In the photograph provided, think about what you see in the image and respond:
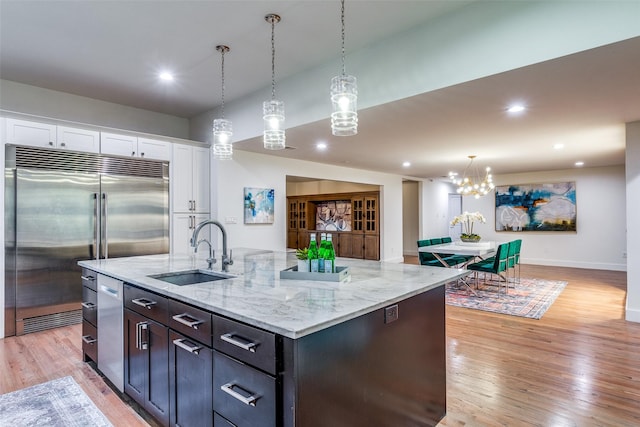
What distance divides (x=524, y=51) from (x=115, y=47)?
3540mm

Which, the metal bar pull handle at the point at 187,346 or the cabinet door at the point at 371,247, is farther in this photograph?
the cabinet door at the point at 371,247

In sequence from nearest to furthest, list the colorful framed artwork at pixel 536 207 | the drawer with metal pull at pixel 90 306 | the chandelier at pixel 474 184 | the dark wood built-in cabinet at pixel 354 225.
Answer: the drawer with metal pull at pixel 90 306 → the chandelier at pixel 474 184 → the colorful framed artwork at pixel 536 207 → the dark wood built-in cabinet at pixel 354 225

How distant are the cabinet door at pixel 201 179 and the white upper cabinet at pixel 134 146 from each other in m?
0.43

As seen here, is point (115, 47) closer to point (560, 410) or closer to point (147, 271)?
point (147, 271)

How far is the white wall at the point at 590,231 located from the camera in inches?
306

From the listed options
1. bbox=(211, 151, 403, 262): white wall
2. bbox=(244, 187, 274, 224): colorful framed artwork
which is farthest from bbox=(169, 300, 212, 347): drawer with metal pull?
bbox=(244, 187, 274, 224): colorful framed artwork

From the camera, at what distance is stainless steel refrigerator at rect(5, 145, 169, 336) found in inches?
144

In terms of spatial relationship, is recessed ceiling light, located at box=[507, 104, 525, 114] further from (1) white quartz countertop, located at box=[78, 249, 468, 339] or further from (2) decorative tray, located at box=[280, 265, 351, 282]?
(2) decorative tray, located at box=[280, 265, 351, 282]

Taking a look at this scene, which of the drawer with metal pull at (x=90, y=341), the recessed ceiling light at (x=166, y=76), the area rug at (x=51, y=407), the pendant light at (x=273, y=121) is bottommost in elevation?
the area rug at (x=51, y=407)

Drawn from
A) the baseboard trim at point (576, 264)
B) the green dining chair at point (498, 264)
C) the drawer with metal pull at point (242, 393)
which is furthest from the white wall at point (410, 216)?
the drawer with metal pull at point (242, 393)

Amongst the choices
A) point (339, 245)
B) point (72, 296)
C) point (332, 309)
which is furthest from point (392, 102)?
point (339, 245)

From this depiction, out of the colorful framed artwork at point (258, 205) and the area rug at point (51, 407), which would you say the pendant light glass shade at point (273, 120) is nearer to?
the area rug at point (51, 407)

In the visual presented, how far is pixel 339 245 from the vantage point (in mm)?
9500

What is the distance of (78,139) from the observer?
405 cm
